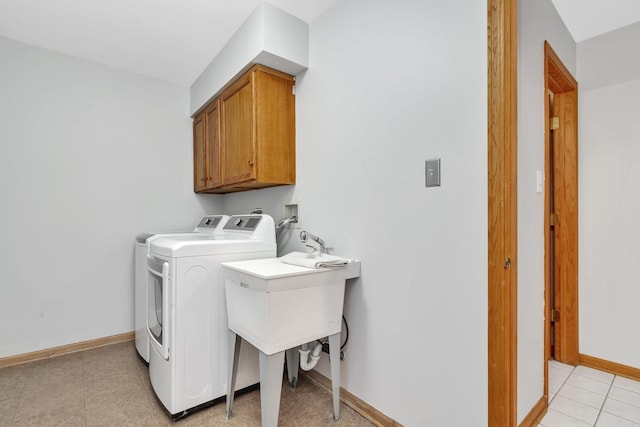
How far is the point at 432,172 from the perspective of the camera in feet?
4.49

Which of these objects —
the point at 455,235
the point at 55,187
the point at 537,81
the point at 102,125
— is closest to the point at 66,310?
the point at 55,187

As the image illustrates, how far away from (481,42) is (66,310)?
3.29m

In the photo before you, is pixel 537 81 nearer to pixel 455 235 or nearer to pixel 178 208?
pixel 455 235

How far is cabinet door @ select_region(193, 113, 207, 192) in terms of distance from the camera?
2.88 metres

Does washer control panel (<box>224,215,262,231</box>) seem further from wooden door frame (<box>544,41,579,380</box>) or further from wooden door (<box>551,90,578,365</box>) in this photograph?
wooden door (<box>551,90,578,365</box>)

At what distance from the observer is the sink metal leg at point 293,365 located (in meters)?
1.93

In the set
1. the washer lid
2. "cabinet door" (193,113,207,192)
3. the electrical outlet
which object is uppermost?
"cabinet door" (193,113,207,192)

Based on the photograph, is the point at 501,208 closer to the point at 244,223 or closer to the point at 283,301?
the point at 283,301

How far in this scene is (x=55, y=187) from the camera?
7.95 ft

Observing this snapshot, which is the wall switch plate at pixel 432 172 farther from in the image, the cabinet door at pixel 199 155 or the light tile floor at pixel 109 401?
the cabinet door at pixel 199 155

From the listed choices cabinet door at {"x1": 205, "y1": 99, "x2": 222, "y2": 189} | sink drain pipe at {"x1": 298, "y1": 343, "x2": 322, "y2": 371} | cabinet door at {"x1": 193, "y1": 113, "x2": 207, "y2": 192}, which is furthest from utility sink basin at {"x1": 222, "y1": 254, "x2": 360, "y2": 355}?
cabinet door at {"x1": 193, "y1": 113, "x2": 207, "y2": 192}

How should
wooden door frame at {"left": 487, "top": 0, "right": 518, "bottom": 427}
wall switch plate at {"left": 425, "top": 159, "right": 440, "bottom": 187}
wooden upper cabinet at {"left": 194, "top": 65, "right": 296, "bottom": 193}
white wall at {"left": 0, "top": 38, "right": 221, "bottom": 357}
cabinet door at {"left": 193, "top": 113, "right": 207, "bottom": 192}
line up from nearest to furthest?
wooden door frame at {"left": 487, "top": 0, "right": 518, "bottom": 427} → wall switch plate at {"left": 425, "top": 159, "right": 440, "bottom": 187} → wooden upper cabinet at {"left": 194, "top": 65, "right": 296, "bottom": 193} → white wall at {"left": 0, "top": 38, "right": 221, "bottom": 357} → cabinet door at {"left": 193, "top": 113, "right": 207, "bottom": 192}

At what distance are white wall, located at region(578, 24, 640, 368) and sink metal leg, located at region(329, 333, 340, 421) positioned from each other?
6.08ft

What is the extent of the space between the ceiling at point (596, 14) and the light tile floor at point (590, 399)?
2302 mm
